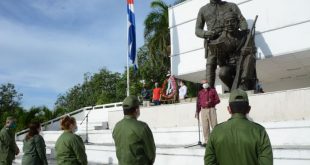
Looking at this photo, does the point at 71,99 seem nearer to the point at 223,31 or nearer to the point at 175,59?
the point at 175,59

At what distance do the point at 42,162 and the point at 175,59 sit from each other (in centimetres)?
1430

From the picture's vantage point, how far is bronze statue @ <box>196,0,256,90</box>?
9.98 m

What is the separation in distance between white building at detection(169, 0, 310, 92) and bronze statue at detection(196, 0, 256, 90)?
5.19 meters

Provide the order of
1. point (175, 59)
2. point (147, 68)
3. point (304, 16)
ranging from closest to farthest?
point (304, 16) → point (175, 59) → point (147, 68)

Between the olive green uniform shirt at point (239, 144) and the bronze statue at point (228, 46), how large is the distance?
686 centimetres

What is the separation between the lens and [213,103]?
8.96m

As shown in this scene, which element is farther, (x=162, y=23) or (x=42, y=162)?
(x=162, y=23)

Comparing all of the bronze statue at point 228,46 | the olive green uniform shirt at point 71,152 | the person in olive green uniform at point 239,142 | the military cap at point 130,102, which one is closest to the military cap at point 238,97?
the person in olive green uniform at point 239,142

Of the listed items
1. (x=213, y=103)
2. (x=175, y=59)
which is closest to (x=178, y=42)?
(x=175, y=59)

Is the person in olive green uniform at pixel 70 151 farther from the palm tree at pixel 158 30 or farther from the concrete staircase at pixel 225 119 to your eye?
the palm tree at pixel 158 30

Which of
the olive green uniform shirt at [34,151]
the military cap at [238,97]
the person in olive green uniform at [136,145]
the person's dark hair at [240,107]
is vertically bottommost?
the olive green uniform shirt at [34,151]

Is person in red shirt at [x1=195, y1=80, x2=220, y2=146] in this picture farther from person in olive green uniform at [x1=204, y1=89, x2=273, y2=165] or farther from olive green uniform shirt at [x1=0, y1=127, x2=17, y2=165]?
person in olive green uniform at [x1=204, y1=89, x2=273, y2=165]

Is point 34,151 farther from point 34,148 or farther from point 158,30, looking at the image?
point 158,30

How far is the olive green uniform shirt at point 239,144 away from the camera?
2992 millimetres
